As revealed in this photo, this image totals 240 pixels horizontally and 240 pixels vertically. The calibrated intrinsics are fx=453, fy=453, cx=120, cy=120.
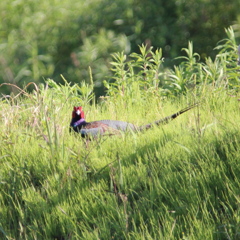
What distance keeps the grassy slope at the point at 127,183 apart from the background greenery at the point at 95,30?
519cm

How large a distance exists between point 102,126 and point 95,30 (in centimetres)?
572

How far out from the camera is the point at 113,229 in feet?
9.60

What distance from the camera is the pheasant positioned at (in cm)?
387

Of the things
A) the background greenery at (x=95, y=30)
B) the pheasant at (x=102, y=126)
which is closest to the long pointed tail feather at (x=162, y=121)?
the pheasant at (x=102, y=126)

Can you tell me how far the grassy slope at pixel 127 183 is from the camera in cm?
281

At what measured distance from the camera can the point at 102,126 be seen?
13.2 feet

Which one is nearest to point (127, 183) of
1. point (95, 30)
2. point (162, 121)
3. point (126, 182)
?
point (126, 182)

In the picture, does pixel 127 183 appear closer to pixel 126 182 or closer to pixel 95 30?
pixel 126 182

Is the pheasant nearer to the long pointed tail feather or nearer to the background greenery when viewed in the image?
the long pointed tail feather

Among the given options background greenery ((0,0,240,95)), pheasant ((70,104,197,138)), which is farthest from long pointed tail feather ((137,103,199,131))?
background greenery ((0,0,240,95))

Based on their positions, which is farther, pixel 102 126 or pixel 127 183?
pixel 102 126

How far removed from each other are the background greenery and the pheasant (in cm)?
461

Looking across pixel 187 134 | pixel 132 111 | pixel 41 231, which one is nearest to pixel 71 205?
pixel 41 231

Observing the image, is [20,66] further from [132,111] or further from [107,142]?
[107,142]
